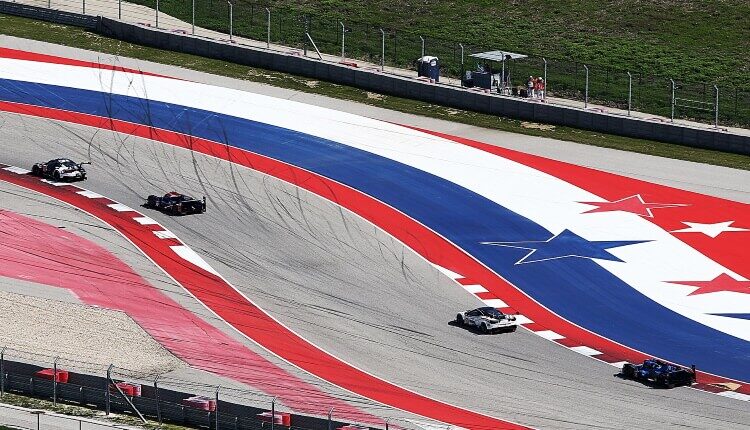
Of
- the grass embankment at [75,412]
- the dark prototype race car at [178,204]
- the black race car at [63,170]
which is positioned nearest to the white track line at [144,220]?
the dark prototype race car at [178,204]

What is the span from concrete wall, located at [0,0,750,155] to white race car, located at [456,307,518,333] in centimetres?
2238

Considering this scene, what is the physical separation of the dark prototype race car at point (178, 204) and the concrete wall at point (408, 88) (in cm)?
1833

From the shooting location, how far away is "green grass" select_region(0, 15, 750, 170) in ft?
260

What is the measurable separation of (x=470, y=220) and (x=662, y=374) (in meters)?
17.0

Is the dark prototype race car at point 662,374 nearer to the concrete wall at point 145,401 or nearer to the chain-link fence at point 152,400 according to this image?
the chain-link fence at point 152,400

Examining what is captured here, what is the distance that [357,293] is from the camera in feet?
210

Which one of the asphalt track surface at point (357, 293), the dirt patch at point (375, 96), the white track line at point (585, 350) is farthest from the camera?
the dirt patch at point (375, 96)

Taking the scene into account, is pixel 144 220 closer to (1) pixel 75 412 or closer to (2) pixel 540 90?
(1) pixel 75 412

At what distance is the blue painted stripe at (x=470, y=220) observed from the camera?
6028 centimetres

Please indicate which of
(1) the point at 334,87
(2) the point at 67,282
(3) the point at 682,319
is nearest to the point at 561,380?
(3) the point at 682,319

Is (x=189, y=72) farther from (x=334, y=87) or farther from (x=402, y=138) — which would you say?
(x=402, y=138)

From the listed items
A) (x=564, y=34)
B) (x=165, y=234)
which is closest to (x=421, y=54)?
(x=564, y=34)

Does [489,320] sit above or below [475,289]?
below

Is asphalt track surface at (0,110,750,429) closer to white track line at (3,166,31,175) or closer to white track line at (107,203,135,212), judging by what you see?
white track line at (107,203,135,212)
